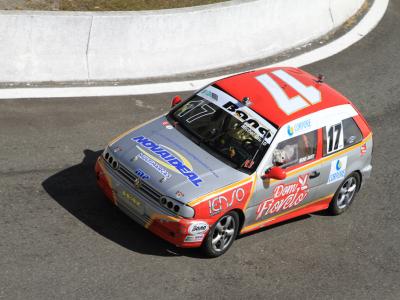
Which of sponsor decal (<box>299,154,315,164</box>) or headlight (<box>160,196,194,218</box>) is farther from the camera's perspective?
sponsor decal (<box>299,154,315,164</box>)

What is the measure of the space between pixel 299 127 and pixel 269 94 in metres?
0.68

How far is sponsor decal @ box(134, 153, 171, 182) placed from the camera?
9531 millimetres

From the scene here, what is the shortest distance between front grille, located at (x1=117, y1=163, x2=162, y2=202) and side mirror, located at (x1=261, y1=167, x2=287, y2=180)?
1403mm

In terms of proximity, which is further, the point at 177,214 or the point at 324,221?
the point at 324,221

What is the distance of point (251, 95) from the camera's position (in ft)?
35.0

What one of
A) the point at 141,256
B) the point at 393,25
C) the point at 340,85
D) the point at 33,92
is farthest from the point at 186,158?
the point at 393,25

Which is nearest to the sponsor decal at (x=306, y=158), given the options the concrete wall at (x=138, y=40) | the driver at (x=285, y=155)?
the driver at (x=285, y=155)

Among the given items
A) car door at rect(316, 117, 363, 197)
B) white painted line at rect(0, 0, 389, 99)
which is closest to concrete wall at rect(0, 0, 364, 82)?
white painted line at rect(0, 0, 389, 99)

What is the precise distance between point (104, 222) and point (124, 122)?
2858 mm

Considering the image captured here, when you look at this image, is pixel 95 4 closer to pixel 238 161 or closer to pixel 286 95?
pixel 286 95

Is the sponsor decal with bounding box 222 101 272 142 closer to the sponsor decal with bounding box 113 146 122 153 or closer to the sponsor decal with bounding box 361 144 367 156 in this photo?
the sponsor decal with bounding box 113 146 122 153

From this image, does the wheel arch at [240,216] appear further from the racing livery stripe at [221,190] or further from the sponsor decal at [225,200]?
the racing livery stripe at [221,190]

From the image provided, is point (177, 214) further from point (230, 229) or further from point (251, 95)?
point (251, 95)

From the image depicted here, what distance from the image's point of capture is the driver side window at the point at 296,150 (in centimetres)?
1010
